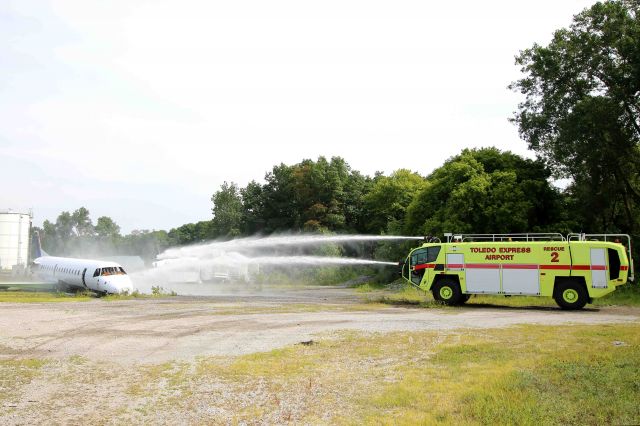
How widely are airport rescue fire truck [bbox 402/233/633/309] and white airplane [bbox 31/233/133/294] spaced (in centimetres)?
2329

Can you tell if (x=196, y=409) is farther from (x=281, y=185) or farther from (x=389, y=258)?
(x=281, y=185)

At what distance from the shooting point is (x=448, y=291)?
30.6m

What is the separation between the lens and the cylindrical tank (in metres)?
92.4

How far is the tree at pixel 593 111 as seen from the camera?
3747 centimetres

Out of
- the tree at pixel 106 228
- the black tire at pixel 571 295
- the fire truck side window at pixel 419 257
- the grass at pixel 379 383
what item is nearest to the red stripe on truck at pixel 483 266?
the fire truck side window at pixel 419 257

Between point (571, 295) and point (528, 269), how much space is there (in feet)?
8.35

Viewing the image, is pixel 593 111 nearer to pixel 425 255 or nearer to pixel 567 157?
pixel 567 157

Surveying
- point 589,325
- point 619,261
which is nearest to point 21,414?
point 589,325

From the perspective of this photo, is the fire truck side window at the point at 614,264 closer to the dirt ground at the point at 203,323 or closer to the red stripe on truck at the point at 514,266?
the dirt ground at the point at 203,323

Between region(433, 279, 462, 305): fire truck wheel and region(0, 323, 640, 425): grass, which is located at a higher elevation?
region(433, 279, 462, 305): fire truck wheel

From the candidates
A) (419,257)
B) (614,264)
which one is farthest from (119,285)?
(614,264)

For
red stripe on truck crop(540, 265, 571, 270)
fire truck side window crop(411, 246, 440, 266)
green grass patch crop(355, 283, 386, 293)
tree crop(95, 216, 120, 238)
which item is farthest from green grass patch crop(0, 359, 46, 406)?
tree crop(95, 216, 120, 238)

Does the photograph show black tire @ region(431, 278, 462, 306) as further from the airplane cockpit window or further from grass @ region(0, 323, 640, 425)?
the airplane cockpit window

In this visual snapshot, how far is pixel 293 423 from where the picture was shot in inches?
384
